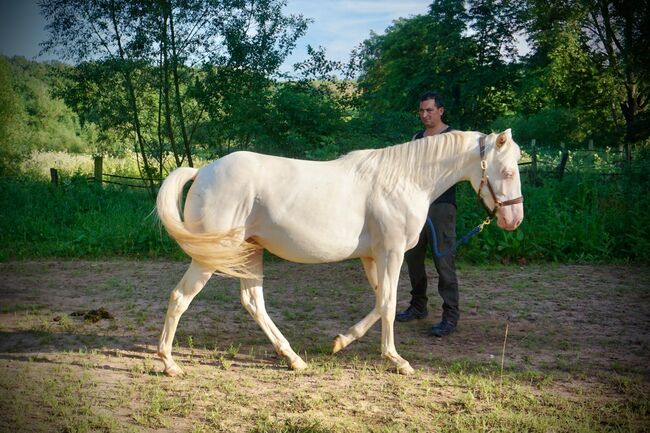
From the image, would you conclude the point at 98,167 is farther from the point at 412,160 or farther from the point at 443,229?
the point at 412,160

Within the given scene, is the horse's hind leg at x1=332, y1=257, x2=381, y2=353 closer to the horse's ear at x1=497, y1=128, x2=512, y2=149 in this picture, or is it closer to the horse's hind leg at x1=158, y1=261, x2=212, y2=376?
the horse's hind leg at x1=158, y1=261, x2=212, y2=376

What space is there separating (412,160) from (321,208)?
823 millimetres

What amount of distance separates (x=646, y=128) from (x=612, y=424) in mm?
13795

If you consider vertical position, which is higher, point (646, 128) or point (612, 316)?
point (646, 128)

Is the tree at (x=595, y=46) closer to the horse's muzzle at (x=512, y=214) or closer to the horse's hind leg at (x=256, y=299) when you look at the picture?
the horse's muzzle at (x=512, y=214)

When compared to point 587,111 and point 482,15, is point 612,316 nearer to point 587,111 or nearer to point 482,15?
point 482,15

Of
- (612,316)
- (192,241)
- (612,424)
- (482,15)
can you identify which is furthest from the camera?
(482,15)

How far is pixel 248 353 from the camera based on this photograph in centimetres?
430

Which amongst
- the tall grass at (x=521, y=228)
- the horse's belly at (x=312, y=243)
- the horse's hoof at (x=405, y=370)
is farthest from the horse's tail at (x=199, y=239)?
the tall grass at (x=521, y=228)

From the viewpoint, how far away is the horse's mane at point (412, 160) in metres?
3.92

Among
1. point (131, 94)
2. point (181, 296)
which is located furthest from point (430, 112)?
point (131, 94)

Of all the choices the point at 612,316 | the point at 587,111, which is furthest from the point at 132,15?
the point at 587,111

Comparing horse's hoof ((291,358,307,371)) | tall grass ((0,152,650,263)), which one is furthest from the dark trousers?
tall grass ((0,152,650,263))

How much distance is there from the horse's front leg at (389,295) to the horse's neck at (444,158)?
58 cm
